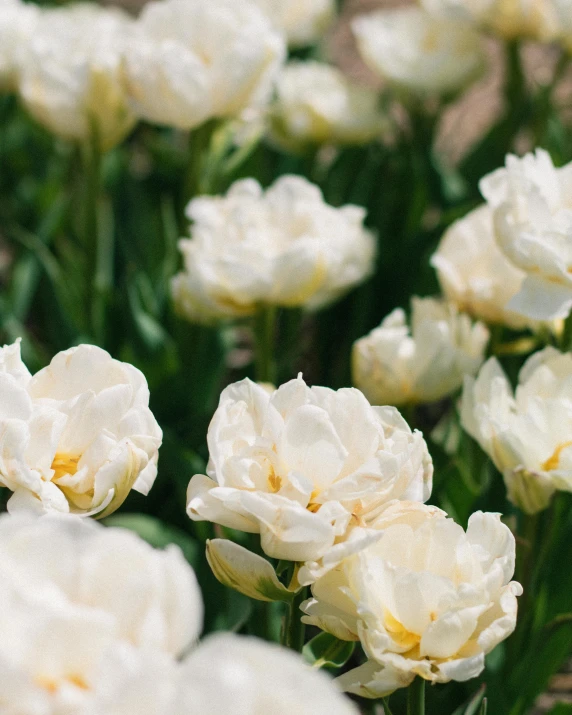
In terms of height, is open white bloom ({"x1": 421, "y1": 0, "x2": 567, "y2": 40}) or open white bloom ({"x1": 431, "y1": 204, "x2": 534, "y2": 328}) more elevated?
open white bloom ({"x1": 421, "y1": 0, "x2": 567, "y2": 40})

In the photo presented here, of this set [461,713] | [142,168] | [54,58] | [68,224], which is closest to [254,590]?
[461,713]

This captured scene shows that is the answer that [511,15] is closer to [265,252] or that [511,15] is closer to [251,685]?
[265,252]

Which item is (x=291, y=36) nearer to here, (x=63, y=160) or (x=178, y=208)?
(x=178, y=208)

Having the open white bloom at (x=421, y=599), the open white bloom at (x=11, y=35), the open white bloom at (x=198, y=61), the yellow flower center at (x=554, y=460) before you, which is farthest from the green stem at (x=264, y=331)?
the open white bloom at (x=11, y=35)

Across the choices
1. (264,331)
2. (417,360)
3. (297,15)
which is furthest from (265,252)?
(297,15)

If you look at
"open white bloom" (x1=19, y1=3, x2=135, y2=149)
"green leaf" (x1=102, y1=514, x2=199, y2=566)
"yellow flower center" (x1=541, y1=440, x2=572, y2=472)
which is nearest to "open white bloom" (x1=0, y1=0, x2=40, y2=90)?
"open white bloom" (x1=19, y1=3, x2=135, y2=149)

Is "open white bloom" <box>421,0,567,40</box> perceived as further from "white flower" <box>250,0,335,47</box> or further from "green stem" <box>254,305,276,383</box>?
"green stem" <box>254,305,276,383</box>

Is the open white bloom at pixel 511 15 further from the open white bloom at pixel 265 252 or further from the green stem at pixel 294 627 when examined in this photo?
the green stem at pixel 294 627
